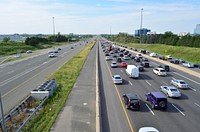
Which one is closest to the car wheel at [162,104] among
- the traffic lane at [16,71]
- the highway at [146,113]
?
the highway at [146,113]

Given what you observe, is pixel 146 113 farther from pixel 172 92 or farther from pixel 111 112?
pixel 172 92

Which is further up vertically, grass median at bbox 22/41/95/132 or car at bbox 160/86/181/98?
car at bbox 160/86/181/98

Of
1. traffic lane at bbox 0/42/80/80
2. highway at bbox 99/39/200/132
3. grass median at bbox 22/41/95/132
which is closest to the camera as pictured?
grass median at bbox 22/41/95/132

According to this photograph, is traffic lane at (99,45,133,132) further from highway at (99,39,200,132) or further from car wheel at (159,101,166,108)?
car wheel at (159,101,166,108)

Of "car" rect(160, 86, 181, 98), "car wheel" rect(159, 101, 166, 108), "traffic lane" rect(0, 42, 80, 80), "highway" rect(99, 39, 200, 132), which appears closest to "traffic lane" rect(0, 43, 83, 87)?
"traffic lane" rect(0, 42, 80, 80)

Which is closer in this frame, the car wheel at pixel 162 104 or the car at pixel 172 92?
the car wheel at pixel 162 104

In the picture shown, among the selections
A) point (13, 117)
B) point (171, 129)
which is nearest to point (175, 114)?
point (171, 129)

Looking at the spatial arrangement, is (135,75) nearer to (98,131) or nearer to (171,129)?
(171,129)

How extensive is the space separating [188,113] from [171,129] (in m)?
4.85

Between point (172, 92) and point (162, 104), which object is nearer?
point (162, 104)

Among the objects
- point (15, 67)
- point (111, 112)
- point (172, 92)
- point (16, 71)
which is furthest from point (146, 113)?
point (15, 67)

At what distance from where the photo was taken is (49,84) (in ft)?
93.7

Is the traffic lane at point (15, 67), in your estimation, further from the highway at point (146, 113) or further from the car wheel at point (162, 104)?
the car wheel at point (162, 104)

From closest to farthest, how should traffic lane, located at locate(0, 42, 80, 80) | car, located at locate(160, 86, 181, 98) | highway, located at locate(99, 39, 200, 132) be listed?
highway, located at locate(99, 39, 200, 132) → car, located at locate(160, 86, 181, 98) → traffic lane, located at locate(0, 42, 80, 80)
